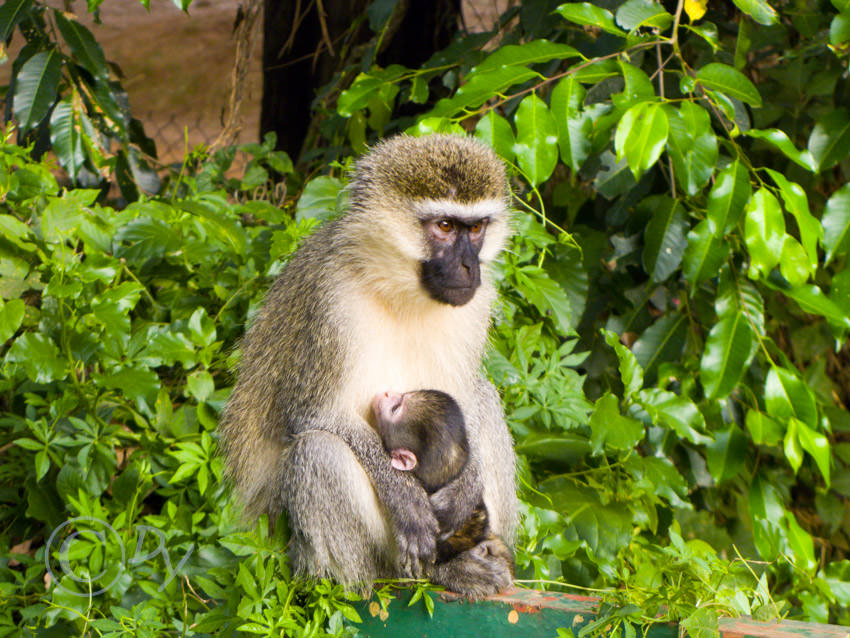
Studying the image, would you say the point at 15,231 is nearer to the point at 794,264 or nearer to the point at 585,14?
the point at 585,14

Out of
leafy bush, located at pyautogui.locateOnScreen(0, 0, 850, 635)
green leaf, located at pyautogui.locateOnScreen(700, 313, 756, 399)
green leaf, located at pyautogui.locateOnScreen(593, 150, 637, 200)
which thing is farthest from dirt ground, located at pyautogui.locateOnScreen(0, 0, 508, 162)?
green leaf, located at pyautogui.locateOnScreen(700, 313, 756, 399)

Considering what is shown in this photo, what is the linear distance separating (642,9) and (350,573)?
1.85 metres

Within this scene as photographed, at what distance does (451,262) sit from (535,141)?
43 centimetres

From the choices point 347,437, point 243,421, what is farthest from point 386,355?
point 243,421

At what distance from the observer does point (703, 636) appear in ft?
5.74

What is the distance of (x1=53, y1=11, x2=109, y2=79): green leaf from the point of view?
10.6ft

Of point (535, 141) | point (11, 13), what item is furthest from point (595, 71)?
point (11, 13)

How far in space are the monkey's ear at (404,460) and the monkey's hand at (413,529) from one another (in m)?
0.07

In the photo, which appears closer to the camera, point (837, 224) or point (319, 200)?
point (837, 224)

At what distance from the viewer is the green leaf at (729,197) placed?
247 centimetres

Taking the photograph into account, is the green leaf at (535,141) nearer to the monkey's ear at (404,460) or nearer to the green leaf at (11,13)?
the monkey's ear at (404,460)

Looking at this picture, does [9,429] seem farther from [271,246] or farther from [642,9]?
[642,9]

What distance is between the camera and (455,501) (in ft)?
7.93

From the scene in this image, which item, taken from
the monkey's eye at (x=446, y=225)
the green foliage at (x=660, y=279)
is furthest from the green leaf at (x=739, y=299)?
the monkey's eye at (x=446, y=225)
